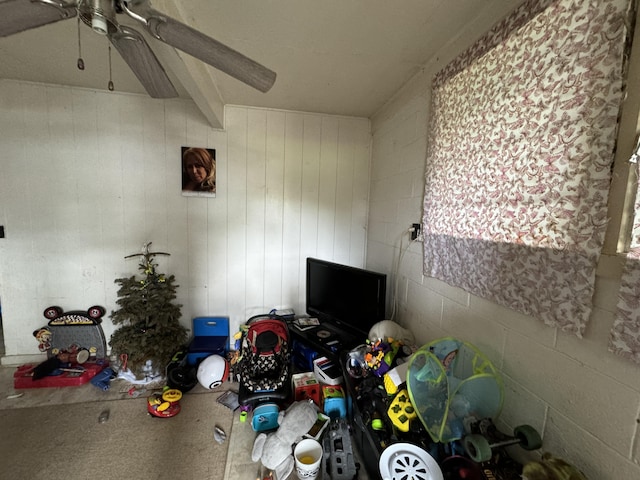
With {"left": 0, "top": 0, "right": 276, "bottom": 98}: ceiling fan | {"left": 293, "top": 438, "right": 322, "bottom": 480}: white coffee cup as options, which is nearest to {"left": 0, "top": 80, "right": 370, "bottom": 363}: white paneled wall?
{"left": 293, "top": 438, "right": 322, "bottom": 480}: white coffee cup

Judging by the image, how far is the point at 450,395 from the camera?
859 mm

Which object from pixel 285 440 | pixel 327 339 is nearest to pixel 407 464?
pixel 285 440

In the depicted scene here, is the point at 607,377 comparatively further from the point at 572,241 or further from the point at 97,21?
the point at 97,21

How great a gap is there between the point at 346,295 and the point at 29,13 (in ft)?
6.25

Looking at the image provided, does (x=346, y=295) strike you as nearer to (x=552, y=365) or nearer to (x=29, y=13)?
(x=552, y=365)

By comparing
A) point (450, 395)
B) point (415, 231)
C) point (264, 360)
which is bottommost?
point (264, 360)

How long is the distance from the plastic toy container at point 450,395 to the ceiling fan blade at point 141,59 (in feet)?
4.88

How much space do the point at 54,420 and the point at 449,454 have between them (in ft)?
7.52

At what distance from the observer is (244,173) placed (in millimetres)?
2262

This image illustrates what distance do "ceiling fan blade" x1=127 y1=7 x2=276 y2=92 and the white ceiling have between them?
410mm

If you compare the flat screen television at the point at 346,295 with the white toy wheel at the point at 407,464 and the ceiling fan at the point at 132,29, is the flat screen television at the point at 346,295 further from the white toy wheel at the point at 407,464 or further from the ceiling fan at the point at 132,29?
the ceiling fan at the point at 132,29

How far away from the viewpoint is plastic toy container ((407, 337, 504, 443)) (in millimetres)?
878

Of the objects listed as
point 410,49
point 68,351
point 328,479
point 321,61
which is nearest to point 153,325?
point 68,351

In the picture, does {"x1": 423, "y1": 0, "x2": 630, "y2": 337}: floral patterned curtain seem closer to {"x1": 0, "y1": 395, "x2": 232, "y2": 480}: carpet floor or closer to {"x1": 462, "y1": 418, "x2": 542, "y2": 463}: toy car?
{"x1": 462, "y1": 418, "x2": 542, "y2": 463}: toy car
